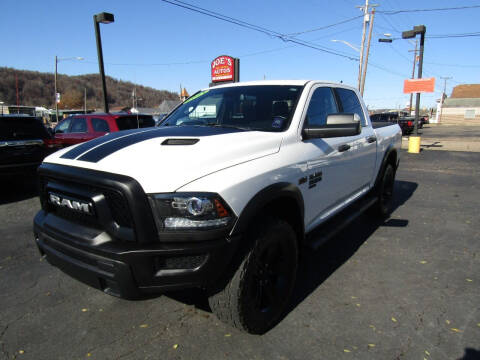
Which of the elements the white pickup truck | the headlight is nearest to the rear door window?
the white pickup truck

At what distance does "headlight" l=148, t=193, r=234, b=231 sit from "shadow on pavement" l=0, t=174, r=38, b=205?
18.9ft

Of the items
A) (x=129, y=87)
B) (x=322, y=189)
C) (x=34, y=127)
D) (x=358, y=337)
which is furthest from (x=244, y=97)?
(x=129, y=87)

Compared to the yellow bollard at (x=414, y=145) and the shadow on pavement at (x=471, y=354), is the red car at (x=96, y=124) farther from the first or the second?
the yellow bollard at (x=414, y=145)

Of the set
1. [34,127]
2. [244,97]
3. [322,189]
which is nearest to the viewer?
[322,189]

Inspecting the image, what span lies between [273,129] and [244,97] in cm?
66

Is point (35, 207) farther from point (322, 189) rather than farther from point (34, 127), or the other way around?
point (322, 189)

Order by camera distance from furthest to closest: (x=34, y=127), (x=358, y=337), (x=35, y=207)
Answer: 1. (x=34, y=127)
2. (x=35, y=207)
3. (x=358, y=337)

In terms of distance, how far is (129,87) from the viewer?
155500 millimetres

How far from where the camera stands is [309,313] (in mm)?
2666

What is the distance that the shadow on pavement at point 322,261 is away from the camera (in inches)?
113

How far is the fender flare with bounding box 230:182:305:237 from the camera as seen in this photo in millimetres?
1946

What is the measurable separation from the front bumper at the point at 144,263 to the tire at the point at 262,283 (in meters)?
0.22

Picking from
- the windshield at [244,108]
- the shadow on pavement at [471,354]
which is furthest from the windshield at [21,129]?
the shadow on pavement at [471,354]

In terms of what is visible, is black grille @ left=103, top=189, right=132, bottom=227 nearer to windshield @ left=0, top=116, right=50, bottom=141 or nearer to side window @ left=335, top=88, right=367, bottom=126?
side window @ left=335, top=88, right=367, bottom=126
